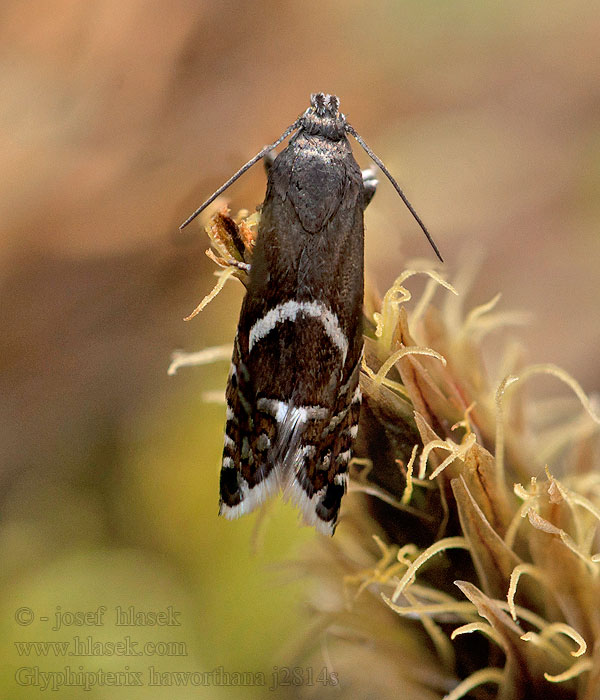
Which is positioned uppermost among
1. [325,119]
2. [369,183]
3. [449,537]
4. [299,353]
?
[325,119]

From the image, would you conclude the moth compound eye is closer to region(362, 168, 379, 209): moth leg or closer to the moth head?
the moth head

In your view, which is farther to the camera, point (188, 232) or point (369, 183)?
point (188, 232)

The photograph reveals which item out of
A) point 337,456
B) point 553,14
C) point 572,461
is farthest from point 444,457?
point 553,14

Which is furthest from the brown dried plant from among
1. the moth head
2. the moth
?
the moth head

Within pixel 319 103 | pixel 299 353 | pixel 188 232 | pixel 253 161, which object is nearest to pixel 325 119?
pixel 319 103

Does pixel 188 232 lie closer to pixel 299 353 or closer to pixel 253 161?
pixel 253 161

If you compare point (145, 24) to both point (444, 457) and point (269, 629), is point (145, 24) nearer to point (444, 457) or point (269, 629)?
point (444, 457)
